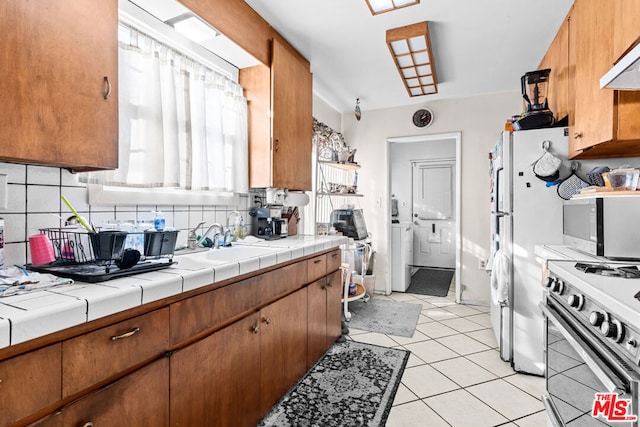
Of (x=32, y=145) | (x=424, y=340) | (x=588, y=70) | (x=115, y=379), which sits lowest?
(x=424, y=340)

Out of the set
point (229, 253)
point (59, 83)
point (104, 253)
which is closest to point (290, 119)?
point (229, 253)

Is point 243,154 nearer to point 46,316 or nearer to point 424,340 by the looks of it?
point 46,316

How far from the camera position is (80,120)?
121cm

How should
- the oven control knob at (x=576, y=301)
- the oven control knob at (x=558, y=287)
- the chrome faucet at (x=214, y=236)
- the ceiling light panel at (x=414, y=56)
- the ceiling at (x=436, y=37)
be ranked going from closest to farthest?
the oven control knob at (x=576, y=301) < the oven control knob at (x=558, y=287) < the chrome faucet at (x=214, y=236) < the ceiling at (x=436, y=37) < the ceiling light panel at (x=414, y=56)

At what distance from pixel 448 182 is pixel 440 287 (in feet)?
6.74

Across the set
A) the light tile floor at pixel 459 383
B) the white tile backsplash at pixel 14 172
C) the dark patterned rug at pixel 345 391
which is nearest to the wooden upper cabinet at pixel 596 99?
the light tile floor at pixel 459 383

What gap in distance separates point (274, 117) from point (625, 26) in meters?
1.94

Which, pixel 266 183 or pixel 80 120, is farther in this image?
pixel 266 183

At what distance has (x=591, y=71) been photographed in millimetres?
1787

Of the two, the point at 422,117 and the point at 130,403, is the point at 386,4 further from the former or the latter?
the point at 130,403

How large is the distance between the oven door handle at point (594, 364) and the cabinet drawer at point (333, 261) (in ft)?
4.80

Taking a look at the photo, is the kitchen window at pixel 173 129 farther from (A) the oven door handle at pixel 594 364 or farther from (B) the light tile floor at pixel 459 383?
(A) the oven door handle at pixel 594 364

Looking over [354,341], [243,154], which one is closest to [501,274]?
[354,341]

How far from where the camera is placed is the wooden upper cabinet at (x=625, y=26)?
54.1 inches
